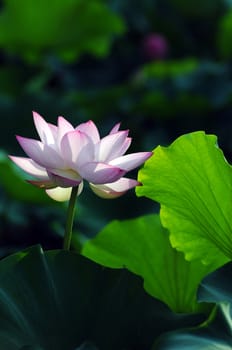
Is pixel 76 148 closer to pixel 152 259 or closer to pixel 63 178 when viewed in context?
pixel 63 178

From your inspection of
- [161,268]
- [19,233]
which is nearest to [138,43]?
[19,233]

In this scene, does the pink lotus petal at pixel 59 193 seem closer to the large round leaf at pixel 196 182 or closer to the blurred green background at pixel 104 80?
the large round leaf at pixel 196 182

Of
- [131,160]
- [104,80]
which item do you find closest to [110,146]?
[131,160]

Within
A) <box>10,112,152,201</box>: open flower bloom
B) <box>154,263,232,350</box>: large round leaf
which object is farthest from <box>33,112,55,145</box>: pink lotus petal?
<box>154,263,232,350</box>: large round leaf

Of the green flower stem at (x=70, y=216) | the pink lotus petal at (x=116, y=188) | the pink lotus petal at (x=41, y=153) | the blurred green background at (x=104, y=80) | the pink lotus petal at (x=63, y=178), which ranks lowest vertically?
the blurred green background at (x=104, y=80)

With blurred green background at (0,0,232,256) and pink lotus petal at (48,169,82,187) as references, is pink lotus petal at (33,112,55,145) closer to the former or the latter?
pink lotus petal at (48,169,82,187)

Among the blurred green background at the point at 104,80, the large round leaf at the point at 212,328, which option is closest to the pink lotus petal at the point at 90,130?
the large round leaf at the point at 212,328
